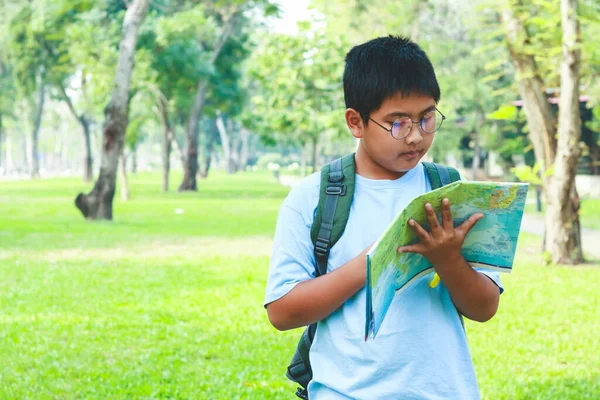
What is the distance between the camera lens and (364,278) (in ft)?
7.19

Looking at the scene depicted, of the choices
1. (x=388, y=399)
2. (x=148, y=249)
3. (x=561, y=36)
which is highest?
(x=561, y=36)

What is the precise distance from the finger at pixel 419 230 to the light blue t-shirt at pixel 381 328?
0.21 metres

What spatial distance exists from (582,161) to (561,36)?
2088cm

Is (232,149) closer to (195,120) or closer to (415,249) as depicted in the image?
(195,120)

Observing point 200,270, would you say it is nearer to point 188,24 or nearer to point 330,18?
point 188,24

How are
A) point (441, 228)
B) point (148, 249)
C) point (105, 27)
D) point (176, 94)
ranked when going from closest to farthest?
1. point (441, 228)
2. point (148, 249)
3. point (105, 27)
4. point (176, 94)

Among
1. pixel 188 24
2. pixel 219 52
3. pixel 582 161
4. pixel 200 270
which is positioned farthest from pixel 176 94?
pixel 200 270

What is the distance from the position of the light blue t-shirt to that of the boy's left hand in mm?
176

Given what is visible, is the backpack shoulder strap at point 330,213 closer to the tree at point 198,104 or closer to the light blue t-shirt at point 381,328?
the light blue t-shirt at point 381,328

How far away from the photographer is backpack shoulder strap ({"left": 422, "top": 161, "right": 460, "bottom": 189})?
243 centimetres

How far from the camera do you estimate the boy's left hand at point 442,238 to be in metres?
2.09

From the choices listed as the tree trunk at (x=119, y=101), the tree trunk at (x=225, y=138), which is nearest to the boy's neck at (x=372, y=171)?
the tree trunk at (x=119, y=101)

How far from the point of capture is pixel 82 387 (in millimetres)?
5379

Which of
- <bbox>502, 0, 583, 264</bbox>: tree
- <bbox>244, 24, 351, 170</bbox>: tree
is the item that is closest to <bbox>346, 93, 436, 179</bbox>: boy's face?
<bbox>502, 0, 583, 264</bbox>: tree
